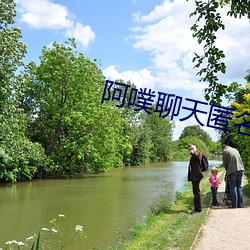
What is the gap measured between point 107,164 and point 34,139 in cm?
640

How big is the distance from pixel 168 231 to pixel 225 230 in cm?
124

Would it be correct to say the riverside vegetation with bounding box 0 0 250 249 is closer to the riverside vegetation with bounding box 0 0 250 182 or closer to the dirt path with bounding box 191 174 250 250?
the riverside vegetation with bounding box 0 0 250 182

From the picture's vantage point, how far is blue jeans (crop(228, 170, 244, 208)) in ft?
33.8

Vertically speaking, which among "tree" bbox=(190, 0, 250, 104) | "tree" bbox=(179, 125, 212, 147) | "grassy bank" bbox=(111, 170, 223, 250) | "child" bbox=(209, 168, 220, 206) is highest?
"tree" bbox=(179, 125, 212, 147)

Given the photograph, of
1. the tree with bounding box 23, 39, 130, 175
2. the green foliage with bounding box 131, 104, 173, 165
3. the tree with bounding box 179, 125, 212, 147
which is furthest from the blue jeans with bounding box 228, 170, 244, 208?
the tree with bounding box 179, 125, 212, 147

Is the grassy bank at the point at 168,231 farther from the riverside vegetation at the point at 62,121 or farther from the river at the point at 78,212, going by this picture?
the riverside vegetation at the point at 62,121

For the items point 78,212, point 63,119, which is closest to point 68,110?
point 63,119

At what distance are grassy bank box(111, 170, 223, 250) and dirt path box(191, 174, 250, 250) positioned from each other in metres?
0.18

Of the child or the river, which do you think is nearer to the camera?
the river

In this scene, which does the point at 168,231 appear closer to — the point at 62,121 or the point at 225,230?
the point at 225,230

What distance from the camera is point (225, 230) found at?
7.77 meters


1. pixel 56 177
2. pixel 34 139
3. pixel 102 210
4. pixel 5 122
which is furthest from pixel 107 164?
pixel 102 210

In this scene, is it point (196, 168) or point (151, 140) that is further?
point (151, 140)

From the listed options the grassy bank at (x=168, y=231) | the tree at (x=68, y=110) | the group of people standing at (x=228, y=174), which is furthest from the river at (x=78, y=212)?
the tree at (x=68, y=110)
